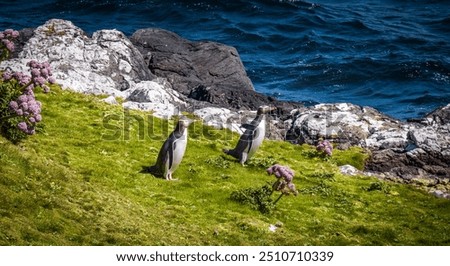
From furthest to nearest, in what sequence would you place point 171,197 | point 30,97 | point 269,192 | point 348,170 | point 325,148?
point 325,148 < point 348,170 < point 269,192 < point 171,197 < point 30,97

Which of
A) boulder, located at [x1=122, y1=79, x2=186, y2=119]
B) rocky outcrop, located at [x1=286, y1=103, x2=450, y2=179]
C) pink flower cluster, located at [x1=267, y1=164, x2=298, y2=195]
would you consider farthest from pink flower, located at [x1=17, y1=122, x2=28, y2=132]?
rocky outcrop, located at [x1=286, y1=103, x2=450, y2=179]

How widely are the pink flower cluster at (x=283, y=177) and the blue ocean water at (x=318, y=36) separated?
126 feet

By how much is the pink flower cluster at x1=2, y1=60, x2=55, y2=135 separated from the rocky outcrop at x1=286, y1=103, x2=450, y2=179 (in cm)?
1488

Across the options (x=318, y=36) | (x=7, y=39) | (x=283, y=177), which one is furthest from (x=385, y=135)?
(x=318, y=36)

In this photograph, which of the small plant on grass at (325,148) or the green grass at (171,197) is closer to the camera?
the green grass at (171,197)

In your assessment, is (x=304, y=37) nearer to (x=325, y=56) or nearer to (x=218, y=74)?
(x=325, y=56)

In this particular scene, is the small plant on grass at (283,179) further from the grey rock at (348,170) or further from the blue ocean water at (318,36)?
the blue ocean water at (318,36)

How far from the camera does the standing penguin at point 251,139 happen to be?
97.2 feet

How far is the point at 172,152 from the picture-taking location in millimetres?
26531

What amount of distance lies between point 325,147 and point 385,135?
4.35 m

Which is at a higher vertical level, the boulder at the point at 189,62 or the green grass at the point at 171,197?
the green grass at the point at 171,197

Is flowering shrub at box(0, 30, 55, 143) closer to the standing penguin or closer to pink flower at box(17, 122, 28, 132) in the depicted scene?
pink flower at box(17, 122, 28, 132)

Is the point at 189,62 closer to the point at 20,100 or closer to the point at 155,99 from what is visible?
the point at 155,99

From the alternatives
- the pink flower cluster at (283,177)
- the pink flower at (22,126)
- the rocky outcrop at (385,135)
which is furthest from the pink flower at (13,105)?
the rocky outcrop at (385,135)
